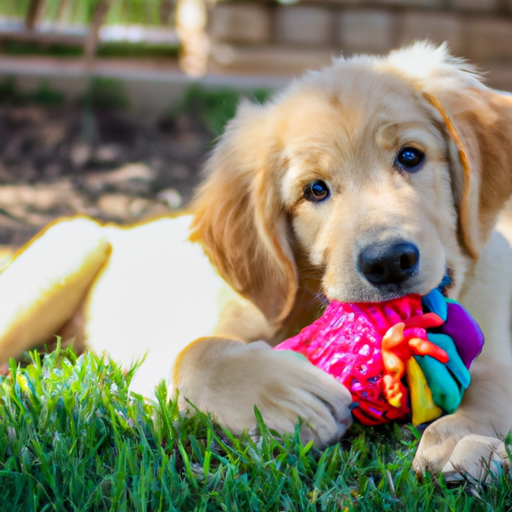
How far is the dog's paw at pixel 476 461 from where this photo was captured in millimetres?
1635

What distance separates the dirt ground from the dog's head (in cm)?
252

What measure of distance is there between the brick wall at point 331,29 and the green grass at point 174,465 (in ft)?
Answer: 23.7

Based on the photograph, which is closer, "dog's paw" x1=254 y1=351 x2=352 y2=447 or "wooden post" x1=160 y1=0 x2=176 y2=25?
"dog's paw" x1=254 y1=351 x2=352 y2=447

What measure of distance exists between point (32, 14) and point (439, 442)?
30.1ft

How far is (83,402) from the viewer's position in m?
2.09

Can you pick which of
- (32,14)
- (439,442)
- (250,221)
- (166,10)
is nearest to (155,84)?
(32,14)

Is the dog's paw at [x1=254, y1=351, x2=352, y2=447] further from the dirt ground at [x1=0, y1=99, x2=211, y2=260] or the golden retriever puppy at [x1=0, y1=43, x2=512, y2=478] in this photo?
the dirt ground at [x1=0, y1=99, x2=211, y2=260]

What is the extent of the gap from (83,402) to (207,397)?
40cm

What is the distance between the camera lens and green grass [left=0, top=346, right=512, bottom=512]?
1611 millimetres

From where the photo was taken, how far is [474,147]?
87.7 inches

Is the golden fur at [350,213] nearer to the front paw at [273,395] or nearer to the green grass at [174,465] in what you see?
the front paw at [273,395]

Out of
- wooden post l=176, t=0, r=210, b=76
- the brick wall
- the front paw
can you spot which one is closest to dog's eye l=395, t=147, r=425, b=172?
the front paw

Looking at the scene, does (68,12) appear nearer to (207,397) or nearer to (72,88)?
(72,88)

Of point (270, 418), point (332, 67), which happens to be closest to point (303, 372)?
point (270, 418)
